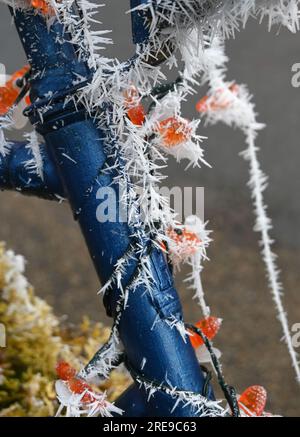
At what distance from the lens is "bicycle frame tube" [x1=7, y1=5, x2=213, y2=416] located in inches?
20.9

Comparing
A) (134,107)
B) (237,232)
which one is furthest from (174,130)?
(237,232)

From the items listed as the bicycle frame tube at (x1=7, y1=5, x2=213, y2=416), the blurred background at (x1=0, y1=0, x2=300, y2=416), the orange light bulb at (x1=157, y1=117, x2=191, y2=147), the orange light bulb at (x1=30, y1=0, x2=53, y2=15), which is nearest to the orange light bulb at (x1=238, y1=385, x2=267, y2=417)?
the bicycle frame tube at (x1=7, y1=5, x2=213, y2=416)

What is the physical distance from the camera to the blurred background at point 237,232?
1.71m

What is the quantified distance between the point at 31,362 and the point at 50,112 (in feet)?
2.42

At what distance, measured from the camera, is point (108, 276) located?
22.2 inches

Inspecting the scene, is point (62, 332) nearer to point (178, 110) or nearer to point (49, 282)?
point (49, 282)

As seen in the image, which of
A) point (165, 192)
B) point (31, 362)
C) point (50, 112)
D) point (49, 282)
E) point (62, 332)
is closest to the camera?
point (50, 112)

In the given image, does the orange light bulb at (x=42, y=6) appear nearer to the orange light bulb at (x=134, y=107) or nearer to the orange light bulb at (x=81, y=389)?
the orange light bulb at (x=134, y=107)

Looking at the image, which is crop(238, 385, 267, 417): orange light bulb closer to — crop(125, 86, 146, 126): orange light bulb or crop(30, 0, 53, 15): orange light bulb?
crop(125, 86, 146, 126): orange light bulb

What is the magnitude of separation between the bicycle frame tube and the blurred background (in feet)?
3.17

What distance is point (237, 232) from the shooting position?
2.29m

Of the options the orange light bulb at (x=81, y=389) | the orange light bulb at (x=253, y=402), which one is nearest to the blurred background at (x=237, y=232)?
the orange light bulb at (x=253, y=402)
